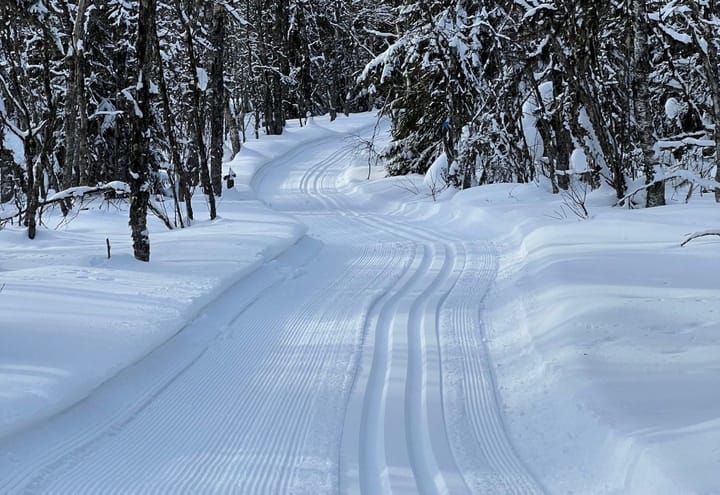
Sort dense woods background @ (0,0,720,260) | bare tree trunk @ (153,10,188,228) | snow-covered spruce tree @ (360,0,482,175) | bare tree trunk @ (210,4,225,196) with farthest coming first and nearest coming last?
1. bare tree trunk @ (210,4,225,196)
2. snow-covered spruce tree @ (360,0,482,175)
3. bare tree trunk @ (153,10,188,228)
4. dense woods background @ (0,0,720,260)

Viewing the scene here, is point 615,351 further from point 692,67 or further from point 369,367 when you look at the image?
point 692,67

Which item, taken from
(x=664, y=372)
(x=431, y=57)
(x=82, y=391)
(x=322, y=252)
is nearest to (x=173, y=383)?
(x=82, y=391)

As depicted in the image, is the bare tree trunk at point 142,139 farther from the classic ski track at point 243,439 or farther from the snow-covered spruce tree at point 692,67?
the snow-covered spruce tree at point 692,67

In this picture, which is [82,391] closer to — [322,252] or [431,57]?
[322,252]

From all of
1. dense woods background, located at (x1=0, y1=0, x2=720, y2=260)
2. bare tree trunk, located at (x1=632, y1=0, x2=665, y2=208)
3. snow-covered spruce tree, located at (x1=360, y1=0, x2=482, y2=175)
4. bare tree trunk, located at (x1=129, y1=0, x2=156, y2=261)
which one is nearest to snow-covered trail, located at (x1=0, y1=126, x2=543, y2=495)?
bare tree trunk, located at (x1=129, y1=0, x2=156, y2=261)

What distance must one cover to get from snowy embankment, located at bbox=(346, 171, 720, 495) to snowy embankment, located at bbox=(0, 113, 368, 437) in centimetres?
337

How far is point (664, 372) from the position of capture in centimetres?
482

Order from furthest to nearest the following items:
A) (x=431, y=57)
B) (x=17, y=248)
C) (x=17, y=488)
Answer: (x=431, y=57) → (x=17, y=248) → (x=17, y=488)

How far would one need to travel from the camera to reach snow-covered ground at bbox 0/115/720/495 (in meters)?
4.01

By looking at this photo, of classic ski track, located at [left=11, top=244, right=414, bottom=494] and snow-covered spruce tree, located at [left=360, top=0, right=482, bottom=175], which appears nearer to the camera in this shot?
classic ski track, located at [left=11, top=244, right=414, bottom=494]

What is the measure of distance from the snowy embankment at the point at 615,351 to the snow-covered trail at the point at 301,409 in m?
0.31

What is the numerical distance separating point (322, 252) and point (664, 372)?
7790 mm

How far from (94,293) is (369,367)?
11.8ft

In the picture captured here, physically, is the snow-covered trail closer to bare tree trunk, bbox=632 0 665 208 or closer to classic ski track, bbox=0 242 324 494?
classic ski track, bbox=0 242 324 494
